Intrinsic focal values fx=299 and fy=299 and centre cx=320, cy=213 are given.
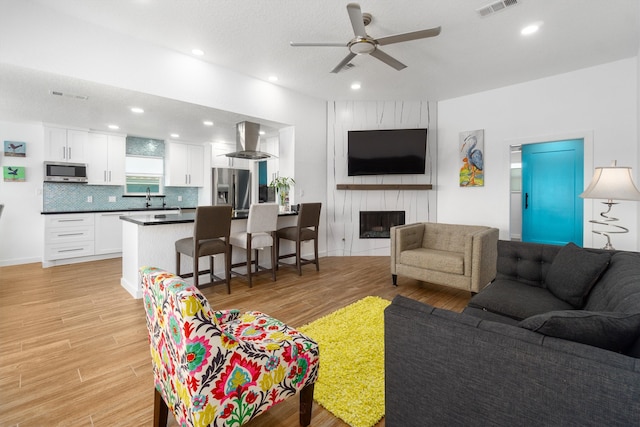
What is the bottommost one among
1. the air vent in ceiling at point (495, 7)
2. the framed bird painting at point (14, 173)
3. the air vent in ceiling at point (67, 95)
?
the framed bird painting at point (14, 173)

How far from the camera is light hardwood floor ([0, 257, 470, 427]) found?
1624 millimetres

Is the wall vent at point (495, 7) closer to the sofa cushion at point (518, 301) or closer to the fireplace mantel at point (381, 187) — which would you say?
the sofa cushion at point (518, 301)

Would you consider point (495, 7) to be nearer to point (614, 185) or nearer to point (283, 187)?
point (614, 185)

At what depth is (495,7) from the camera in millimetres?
2783

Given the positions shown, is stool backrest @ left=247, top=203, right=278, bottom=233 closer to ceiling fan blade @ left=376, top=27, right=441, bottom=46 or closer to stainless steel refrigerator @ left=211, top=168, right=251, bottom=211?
ceiling fan blade @ left=376, top=27, right=441, bottom=46

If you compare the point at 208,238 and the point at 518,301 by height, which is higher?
the point at 208,238

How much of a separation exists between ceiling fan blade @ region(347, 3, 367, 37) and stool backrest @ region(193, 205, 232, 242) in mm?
2252

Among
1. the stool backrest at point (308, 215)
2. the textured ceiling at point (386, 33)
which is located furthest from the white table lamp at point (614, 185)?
the stool backrest at point (308, 215)

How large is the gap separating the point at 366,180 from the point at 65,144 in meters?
5.36

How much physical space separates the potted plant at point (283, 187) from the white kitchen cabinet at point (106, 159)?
126 inches

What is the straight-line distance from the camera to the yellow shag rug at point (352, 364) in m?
1.62

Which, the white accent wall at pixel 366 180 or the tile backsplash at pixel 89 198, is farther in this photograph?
the white accent wall at pixel 366 180

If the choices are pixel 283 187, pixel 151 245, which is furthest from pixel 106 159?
pixel 283 187

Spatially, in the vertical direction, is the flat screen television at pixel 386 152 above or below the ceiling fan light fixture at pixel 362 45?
below
